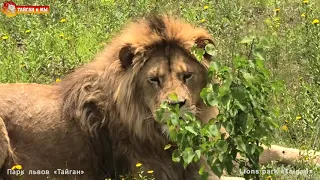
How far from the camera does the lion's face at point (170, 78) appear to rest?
5.51m

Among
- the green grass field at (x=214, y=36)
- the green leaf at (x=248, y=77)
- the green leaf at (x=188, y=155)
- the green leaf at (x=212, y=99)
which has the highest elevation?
the green grass field at (x=214, y=36)

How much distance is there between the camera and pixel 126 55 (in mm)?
5828

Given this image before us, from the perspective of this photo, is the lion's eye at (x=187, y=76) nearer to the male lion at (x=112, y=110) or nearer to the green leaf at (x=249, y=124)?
the male lion at (x=112, y=110)

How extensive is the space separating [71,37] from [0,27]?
109cm

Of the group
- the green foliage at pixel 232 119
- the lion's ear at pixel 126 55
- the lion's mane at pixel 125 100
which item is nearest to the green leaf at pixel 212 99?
the green foliage at pixel 232 119

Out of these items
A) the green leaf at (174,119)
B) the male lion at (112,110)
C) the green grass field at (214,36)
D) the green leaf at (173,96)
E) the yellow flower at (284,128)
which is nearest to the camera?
the green leaf at (174,119)

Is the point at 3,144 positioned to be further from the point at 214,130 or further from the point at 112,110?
the point at 214,130

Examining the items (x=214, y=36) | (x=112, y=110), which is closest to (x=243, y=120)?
(x=112, y=110)

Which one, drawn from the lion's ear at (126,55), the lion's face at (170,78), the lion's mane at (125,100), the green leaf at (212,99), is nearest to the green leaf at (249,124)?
the green leaf at (212,99)

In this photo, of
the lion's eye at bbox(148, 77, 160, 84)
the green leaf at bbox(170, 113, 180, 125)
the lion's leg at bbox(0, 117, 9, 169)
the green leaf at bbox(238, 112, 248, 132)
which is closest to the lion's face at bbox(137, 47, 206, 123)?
the lion's eye at bbox(148, 77, 160, 84)

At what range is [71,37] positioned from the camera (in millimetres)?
8766

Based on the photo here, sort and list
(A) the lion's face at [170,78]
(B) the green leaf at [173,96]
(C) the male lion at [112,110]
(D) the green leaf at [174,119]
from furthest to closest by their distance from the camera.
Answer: (C) the male lion at [112,110] < (A) the lion's face at [170,78] < (B) the green leaf at [173,96] < (D) the green leaf at [174,119]

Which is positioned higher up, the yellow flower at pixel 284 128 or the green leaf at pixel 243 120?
the green leaf at pixel 243 120

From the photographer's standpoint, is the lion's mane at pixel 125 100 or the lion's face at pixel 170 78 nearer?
the lion's face at pixel 170 78
